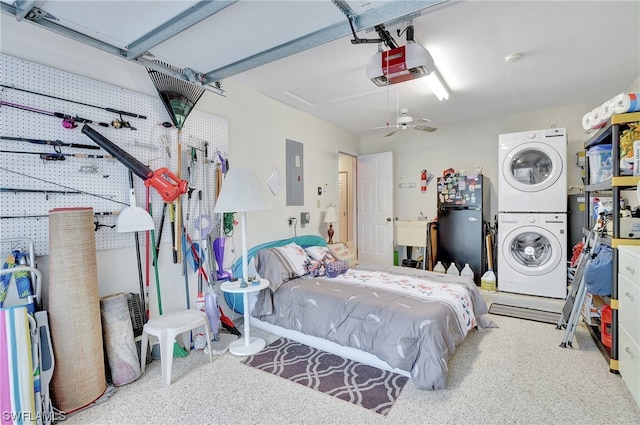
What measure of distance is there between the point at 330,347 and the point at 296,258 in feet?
3.20

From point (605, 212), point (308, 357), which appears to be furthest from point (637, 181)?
point (308, 357)

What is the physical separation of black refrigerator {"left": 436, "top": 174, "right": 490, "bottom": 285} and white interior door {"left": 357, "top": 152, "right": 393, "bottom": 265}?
0.85 m

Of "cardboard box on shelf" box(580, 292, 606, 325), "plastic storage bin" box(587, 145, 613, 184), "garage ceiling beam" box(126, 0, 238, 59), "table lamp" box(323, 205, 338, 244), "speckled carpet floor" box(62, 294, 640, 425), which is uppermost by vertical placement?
"garage ceiling beam" box(126, 0, 238, 59)

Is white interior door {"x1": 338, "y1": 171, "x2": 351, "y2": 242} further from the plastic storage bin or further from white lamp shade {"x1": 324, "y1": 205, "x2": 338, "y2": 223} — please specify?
the plastic storage bin

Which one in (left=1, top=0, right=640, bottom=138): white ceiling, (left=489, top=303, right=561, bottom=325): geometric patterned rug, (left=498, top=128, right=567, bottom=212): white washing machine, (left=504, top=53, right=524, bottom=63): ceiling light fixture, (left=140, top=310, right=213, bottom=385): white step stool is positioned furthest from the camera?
(left=498, top=128, right=567, bottom=212): white washing machine

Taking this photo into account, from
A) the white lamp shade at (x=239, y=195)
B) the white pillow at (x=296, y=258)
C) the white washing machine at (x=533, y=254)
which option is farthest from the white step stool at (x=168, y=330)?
the white washing machine at (x=533, y=254)

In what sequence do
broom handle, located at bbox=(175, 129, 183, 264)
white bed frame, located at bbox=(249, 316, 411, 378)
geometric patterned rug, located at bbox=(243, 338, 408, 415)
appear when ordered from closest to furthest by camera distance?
1. geometric patterned rug, located at bbox=(243, 338, 408, 415)
2. white bed frame, located at bbox=(249, 316, 411, 378)
3. broom handle, located at bbox=(175, 129, 183, 264)

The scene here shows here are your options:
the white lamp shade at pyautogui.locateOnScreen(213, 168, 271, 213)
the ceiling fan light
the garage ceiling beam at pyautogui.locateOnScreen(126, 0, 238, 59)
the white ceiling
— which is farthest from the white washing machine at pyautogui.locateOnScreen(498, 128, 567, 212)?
the garage ceiling beam at pyautogui.locateOnScreen(126, 0, 238, 59)

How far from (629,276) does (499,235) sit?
7.62ft

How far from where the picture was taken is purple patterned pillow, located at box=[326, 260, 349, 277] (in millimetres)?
3154

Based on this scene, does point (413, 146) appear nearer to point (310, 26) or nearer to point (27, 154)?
point (310, 26)

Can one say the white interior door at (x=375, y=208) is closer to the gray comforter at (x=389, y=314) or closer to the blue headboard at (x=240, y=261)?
the blue headboard at (x=240, y=261)

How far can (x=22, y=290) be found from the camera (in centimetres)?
→ 177

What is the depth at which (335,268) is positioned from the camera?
3215 millimetres
